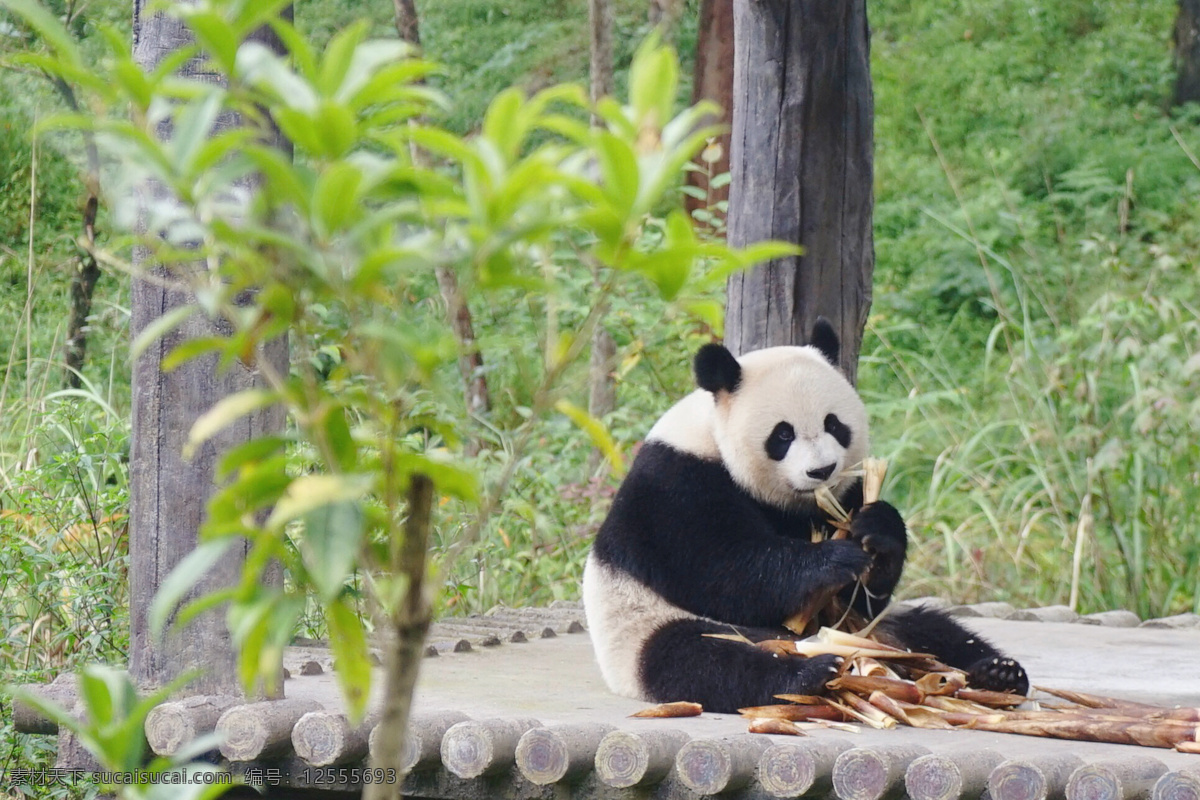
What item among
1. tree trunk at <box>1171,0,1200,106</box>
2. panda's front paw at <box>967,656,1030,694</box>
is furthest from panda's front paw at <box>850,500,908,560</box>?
tree trunk at <box>1171,0,1200,106</box>

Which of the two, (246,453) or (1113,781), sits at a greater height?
(246,453)

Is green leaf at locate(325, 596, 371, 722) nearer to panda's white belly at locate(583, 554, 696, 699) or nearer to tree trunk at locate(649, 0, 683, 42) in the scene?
panda's white belly at locate(583, 554, 696, 699)

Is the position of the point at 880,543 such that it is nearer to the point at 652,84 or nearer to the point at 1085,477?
the point at 652,84

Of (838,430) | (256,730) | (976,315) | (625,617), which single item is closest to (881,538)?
(838,430)

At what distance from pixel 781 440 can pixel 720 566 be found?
0.30m

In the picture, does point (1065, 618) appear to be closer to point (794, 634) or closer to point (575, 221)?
point (794, 634)

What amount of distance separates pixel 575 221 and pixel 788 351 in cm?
224

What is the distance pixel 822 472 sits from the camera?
9.11 feet

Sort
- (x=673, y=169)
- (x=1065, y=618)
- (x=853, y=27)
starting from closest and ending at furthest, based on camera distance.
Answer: (x=673, y=169)
(x=853, y=27)
(x=1065, y=618)

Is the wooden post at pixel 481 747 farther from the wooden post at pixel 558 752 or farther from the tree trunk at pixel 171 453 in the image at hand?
the tree trunk at pixel 171 453

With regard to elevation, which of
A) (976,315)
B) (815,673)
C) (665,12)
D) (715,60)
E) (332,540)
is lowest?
(815,673)

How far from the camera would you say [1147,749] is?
2.50 m

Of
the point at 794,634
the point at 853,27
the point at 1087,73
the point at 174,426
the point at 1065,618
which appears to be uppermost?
the point at 1087,73

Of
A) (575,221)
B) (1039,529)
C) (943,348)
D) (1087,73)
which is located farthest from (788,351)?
(1087,73)
